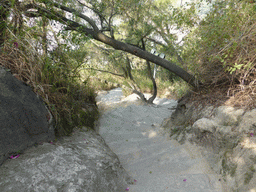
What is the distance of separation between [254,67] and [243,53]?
0.26 meters

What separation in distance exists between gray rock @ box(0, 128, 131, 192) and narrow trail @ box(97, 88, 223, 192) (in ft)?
1.19

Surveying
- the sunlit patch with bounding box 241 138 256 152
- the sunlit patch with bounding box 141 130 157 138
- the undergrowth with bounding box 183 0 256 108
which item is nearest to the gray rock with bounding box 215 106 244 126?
the undergrowth with bounding box 183 0 256 108

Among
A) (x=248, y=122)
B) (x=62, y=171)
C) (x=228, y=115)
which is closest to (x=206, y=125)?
(x=228, y=115)

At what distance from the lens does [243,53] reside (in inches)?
94.4

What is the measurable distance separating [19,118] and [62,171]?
69 cm

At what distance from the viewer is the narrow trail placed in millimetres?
1906

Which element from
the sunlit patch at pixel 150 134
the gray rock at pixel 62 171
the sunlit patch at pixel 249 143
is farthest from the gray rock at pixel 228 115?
the gray rock at pixel 62 171

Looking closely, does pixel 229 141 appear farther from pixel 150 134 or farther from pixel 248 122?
pixel 150 134

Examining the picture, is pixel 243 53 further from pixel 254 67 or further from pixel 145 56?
pixel 145 56

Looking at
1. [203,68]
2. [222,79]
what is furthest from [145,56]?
[222,79]

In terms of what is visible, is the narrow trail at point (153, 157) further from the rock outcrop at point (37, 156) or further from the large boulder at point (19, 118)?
the large boulder at point (19, 118)

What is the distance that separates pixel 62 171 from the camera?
155 cm

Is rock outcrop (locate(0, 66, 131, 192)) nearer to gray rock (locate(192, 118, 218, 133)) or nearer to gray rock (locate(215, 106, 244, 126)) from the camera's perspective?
gray rock (locate(192, 118, 218, 133))

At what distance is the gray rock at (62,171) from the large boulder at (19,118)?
10 cm
